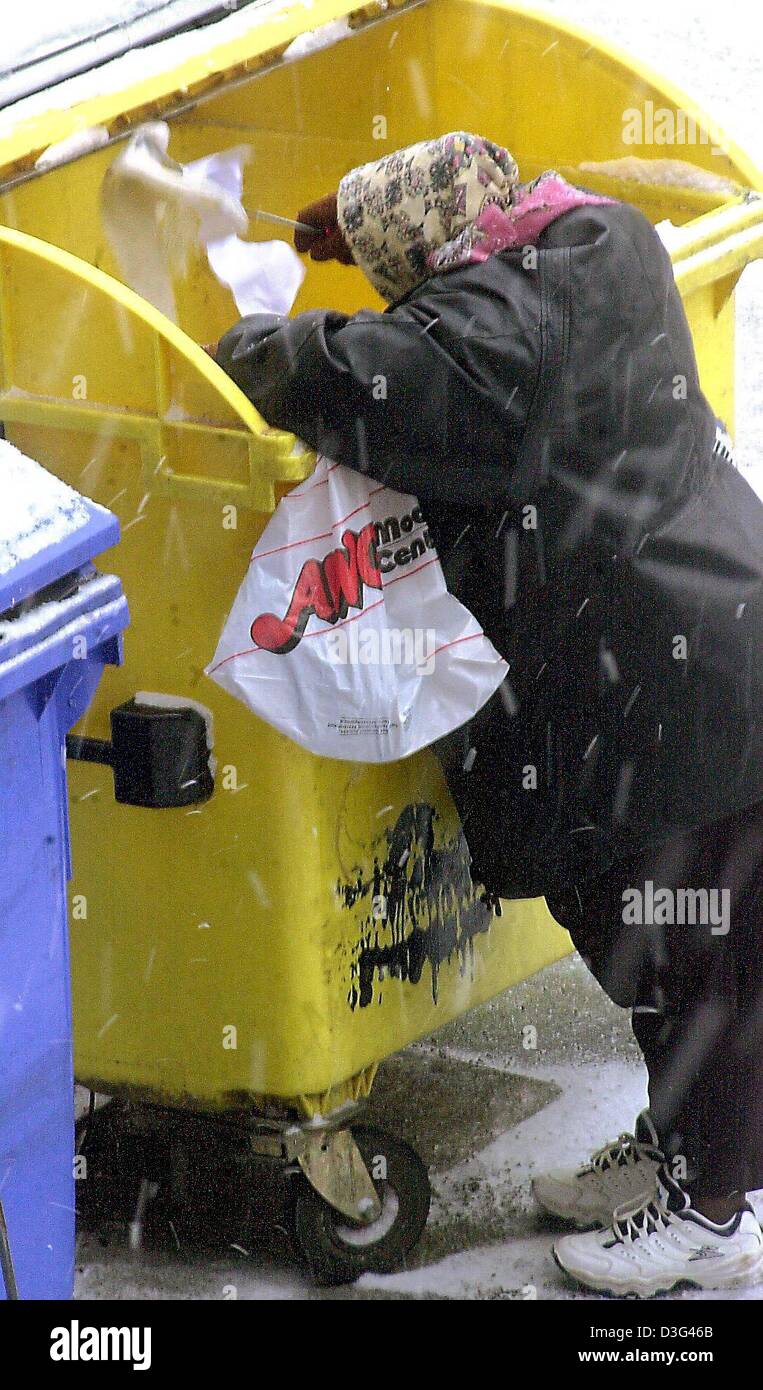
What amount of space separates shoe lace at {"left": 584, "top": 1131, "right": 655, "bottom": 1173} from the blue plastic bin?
2.92ft

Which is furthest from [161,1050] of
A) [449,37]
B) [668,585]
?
[449,37]

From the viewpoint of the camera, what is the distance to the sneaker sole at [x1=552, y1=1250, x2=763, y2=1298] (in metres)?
2.75

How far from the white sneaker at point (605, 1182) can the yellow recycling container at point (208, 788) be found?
30cm

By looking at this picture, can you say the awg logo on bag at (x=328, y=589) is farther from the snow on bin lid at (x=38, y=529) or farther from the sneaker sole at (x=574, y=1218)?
the sneaker sole at (x=574, y=1218)

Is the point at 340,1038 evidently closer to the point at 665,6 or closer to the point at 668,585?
the point at 668,585

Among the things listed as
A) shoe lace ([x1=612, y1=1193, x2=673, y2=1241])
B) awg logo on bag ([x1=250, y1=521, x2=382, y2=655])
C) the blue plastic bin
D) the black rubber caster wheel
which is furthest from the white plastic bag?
shoe lace ([x1=612, y1=1193, x2=673, y2=1241])

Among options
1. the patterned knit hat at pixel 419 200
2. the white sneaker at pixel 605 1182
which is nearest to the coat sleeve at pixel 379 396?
the patterned knit hat at pixel 419 200

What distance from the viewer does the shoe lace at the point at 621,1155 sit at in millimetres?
2920

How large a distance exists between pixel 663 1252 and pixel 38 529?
1.41m

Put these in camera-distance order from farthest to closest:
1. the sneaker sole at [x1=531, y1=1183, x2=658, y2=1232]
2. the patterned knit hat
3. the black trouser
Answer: the sneaker sole at [x1=531, y1=1183, x2=658, y2=1232] → the black trouser → the patterned knit hat

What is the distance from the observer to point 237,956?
259 centimetres

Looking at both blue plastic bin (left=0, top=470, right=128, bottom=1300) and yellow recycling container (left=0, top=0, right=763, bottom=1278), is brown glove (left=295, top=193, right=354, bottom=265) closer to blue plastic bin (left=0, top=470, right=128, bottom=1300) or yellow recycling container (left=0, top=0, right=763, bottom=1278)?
yellow recycling container (left=0, top=0, right=763, bottom=1278)

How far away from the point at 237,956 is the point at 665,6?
16.4 ft

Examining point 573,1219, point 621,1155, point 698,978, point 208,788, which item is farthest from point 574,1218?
point 208,788
